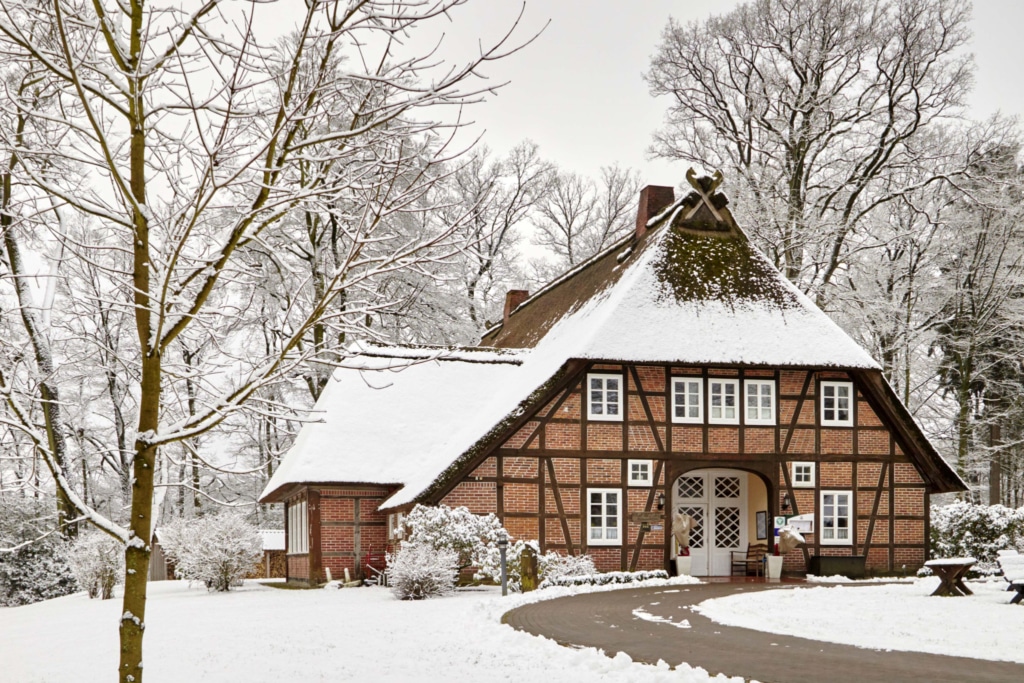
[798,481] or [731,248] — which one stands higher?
[731,248]

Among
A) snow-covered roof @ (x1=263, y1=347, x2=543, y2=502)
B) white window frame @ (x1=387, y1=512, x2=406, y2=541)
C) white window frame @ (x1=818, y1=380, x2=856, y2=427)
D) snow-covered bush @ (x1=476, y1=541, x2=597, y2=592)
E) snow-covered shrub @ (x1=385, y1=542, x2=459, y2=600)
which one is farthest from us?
white window frame @ (x1=818, y1=380, x2=856, y2=427)

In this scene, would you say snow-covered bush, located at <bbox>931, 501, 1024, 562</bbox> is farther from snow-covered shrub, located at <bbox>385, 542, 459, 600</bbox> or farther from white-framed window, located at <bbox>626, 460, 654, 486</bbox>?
snow-covered shrub, located at <bbox>385, 542, 459, 600</bbox>

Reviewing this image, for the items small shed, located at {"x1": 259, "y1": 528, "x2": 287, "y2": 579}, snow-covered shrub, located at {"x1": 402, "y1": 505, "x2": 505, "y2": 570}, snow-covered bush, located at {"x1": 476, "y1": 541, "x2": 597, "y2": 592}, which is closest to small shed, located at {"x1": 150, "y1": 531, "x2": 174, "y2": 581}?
small shed, located at {"x1": 259, "y1": 528, "x2": 287, "y2": 579}

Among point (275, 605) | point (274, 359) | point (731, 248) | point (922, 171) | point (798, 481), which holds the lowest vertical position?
point (275, 605)

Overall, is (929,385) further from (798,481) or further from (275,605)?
(275,605)

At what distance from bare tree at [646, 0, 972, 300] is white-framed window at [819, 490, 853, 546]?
8775 millimetres

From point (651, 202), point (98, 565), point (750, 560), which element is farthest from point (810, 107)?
point (98, 565)

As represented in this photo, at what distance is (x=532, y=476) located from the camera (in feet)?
73.7

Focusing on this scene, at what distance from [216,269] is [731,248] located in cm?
2039

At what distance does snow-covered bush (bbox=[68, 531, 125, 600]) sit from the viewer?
23.4 m

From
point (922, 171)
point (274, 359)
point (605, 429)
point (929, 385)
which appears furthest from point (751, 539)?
point (274, 359)

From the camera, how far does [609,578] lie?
70.1 feet

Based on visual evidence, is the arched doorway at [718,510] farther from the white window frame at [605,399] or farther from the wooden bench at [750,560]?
the white window frame at [605,399]

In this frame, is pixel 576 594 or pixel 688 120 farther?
pixel 688 120
